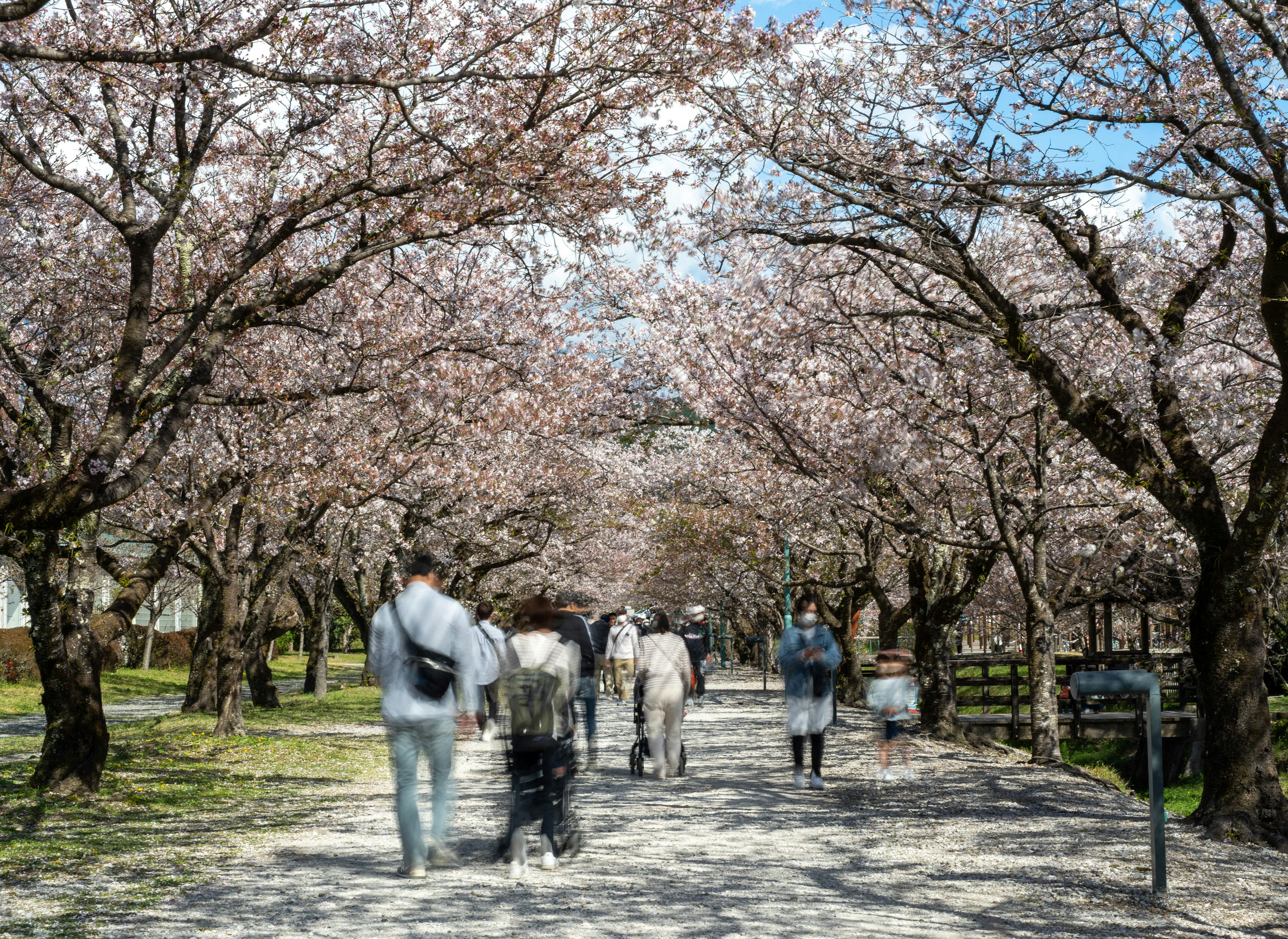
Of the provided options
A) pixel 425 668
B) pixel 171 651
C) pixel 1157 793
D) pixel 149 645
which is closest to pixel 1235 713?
pixel 1157 793

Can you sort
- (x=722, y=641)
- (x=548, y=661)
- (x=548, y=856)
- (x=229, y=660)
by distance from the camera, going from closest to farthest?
(x=548, y=856) < (x=548, y=661) < (x=229, y=660) < (x=722, y=641)

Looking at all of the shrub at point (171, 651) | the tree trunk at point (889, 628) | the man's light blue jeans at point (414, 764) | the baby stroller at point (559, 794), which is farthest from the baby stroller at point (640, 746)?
the shrub at point (171, 651)

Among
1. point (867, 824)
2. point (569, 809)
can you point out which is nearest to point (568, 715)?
point (569, 809)

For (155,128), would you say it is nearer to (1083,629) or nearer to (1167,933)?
(1167,933)

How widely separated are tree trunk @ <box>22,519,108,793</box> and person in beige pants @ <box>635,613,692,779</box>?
5.37 metres

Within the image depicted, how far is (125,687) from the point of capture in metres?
32.9

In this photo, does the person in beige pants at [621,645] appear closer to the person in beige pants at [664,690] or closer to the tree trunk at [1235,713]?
the person in beige pants at [664,690]

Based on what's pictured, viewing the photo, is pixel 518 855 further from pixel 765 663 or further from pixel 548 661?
pixel 765 663

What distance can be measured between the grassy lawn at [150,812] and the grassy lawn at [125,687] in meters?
5.08

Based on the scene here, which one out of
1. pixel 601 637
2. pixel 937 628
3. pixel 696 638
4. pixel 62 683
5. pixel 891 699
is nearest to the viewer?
pixel 62 683

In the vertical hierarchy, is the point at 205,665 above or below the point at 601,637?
below

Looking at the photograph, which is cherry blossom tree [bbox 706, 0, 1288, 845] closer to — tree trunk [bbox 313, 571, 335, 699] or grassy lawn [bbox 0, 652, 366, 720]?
grassy lawn [bbox 0, 652, 366, 720]

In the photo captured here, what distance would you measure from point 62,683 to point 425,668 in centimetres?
589

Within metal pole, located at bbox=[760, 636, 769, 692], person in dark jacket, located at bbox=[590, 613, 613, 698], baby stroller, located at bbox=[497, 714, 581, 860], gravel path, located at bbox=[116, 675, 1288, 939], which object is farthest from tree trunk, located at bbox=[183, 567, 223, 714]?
Answer: metal pole, located at bbox=[760, 636, 769, 692]
